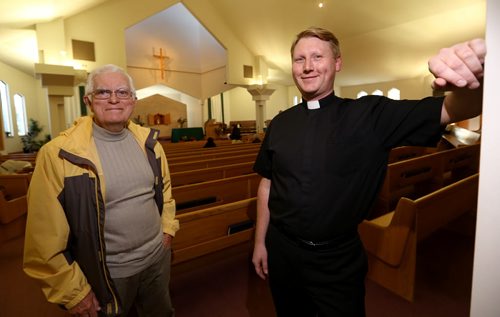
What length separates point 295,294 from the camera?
1.36 meters

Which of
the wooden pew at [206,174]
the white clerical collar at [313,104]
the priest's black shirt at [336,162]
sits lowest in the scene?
the wooden pew at [206,174]

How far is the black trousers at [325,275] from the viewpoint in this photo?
1236mm

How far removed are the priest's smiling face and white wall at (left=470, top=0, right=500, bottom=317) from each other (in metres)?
0.76

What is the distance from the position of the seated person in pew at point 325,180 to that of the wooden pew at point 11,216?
3444 millimetres

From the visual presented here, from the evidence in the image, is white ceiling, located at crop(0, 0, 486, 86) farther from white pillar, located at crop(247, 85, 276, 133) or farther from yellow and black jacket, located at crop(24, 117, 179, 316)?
yellow and black jacket, located at crop(24, 117, 179, 316)

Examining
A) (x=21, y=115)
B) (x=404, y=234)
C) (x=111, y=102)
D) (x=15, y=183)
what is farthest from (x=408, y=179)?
(x=21, y=115)

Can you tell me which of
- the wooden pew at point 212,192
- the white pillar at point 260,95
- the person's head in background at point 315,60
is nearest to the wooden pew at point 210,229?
the wooden pew at point 212,192

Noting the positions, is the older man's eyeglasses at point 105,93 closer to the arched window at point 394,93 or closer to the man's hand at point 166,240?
the man's hand at point 166,240

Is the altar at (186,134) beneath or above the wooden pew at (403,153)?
above

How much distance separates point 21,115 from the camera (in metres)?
12.5

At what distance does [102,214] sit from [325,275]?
105cm

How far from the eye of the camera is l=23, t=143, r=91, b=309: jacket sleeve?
4.00 ft

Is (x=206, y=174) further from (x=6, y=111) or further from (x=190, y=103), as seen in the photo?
(x=190, y=103)

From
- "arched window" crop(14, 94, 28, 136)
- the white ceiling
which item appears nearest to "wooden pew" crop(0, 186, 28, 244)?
the white ceiling
